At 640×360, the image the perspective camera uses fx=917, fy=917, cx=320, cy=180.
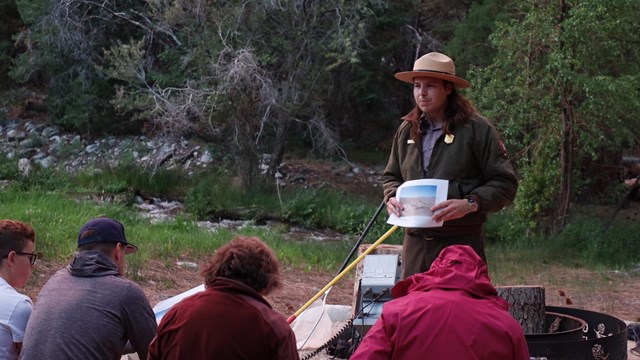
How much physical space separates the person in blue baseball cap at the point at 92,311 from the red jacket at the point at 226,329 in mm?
492

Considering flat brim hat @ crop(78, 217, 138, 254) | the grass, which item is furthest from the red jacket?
the grass

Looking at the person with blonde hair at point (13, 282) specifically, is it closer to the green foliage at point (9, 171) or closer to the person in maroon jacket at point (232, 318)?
the person in maroon jacket at point (232, 318)

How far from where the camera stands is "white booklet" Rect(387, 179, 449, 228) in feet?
14.6

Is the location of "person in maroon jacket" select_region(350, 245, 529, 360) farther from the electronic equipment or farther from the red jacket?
the electronic equipment

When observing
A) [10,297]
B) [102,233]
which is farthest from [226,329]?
[10,297]

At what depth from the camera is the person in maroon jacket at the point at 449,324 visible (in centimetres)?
292

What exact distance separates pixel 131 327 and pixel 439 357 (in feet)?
4.64

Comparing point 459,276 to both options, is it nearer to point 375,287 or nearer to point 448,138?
point 448,138

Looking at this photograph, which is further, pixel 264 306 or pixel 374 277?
pixel 374 277

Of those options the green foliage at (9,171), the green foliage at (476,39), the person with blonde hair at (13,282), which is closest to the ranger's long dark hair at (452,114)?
the person with blonde hair at (13,282)

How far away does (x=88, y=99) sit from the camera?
66.8ft

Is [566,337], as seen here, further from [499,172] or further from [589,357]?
[499,172]

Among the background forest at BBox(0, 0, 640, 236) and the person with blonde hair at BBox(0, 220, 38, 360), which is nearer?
the person with blonde hair at BBox(0, 220, 38, 360)

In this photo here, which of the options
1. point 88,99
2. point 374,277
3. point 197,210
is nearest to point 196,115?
point 197,210
